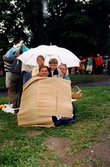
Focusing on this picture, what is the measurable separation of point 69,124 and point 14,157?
2.10 m

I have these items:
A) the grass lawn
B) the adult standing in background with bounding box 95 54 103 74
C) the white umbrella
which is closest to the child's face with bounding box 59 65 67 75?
the white umbrella

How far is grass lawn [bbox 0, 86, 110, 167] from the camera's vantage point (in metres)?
3.98

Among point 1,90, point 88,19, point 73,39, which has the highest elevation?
point 88,19

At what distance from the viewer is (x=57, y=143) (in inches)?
188

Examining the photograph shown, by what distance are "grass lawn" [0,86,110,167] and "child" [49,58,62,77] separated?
109cm

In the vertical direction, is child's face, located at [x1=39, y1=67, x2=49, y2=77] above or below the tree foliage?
below

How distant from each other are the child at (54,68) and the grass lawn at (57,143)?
109 centimetres

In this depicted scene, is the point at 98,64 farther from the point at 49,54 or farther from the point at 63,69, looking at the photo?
the point at 63,69

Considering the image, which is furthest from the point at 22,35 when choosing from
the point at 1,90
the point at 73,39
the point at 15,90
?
the point at 15,90

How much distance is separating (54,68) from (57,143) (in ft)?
7.58

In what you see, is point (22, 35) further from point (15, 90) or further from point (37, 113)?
point (37, 113)

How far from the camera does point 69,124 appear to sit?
5945mm

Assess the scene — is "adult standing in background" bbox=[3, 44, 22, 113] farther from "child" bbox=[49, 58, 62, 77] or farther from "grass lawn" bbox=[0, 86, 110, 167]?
"child" bbox=[49, 58, 62, 77]

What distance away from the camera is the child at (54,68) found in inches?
260
